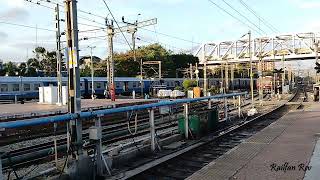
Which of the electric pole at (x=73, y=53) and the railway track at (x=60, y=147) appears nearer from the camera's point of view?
the railway track at (x=60, y=147)

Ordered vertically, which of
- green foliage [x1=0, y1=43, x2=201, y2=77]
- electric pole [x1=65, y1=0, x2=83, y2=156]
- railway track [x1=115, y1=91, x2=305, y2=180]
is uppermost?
green foliage [x1=0, y1=43, x2=201, y2=77]

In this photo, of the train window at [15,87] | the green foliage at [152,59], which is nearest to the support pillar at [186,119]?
the train window at [15,87]

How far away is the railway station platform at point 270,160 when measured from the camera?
8094 millimetres

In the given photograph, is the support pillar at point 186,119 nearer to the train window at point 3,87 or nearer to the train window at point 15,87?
the train window at point 3,87

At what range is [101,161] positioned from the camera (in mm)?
8391

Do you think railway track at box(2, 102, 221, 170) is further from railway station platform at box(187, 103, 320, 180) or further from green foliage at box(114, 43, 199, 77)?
green foliage at box(114, 43, 199, 77)

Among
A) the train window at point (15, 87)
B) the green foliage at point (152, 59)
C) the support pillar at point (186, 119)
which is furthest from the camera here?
the green foliage at point (152, 59)

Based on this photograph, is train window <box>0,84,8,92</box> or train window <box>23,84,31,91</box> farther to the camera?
train window <box>23,84,31,91</box>

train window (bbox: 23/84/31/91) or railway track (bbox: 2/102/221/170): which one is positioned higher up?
train window (bbox: 23/84/31/91)

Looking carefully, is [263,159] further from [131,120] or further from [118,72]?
[118,72]

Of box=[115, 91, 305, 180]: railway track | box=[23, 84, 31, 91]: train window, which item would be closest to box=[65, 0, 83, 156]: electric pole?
box=[115, 91, 305, 180]: railway track

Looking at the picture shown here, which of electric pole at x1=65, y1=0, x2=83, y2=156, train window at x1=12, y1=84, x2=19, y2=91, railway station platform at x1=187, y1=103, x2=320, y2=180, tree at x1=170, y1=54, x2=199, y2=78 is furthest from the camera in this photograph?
tree at x1=170, y1=54, x2=199, y2=78

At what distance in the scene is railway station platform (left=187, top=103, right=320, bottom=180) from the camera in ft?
26.6

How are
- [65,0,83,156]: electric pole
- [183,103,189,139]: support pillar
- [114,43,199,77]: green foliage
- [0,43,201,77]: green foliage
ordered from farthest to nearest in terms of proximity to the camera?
[114,43,199,77]: green foliage → [0,43,201,77]: green foliage → [183,103,189,139]: support pillar → [65,0,83,156]: electric pole
